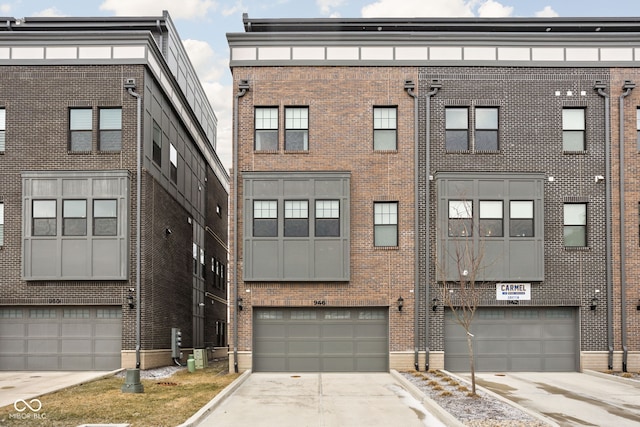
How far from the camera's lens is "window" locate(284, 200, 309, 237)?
80.9 feet

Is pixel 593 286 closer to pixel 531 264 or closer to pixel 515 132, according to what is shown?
pixel 531 264

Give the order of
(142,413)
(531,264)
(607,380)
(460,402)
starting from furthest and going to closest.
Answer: (531,264) → (607,380) → (460,402) → (142,413)

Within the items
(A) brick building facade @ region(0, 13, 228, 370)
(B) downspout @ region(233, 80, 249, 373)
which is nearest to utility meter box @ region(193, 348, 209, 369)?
(A) brick building facade @ region(0, 13, 228, 370)

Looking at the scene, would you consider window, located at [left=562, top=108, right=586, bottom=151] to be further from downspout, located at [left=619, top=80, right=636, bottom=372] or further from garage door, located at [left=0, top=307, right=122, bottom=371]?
garage door, located at [left=0, top=307, right=122, bottom=371]

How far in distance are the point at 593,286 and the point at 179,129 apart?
19.6 m

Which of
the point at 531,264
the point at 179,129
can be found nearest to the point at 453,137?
the point at 531,264

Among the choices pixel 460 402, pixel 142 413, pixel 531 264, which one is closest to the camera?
pixel 142 413

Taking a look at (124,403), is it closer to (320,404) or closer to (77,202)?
(320,404)

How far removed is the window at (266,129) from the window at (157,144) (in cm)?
487

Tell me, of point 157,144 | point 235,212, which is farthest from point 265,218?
point 157,144

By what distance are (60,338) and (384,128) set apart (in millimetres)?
14106

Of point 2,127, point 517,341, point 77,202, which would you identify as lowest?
point 517,341

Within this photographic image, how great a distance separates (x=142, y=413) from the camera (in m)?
14.9

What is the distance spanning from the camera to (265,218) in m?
24.7
